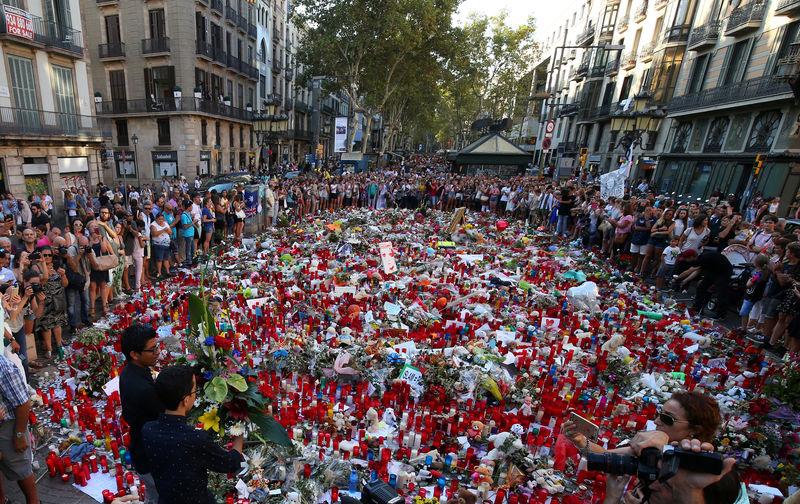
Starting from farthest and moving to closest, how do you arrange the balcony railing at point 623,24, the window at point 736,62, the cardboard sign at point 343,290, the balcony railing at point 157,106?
the balcony railing at point 623,24, the balcony railing at point 157,106, the window at point 736,62, the cardboard sign at point 343,290

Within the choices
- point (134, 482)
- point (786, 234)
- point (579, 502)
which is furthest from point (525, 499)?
point (786, 234)

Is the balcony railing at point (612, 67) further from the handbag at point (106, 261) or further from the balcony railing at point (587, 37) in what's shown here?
the handbag at point (106, 261)

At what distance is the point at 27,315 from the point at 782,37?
25.9 m

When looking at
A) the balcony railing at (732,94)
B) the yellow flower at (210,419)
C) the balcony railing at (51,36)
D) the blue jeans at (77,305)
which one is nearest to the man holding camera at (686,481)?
the yellow flower at (210,419)

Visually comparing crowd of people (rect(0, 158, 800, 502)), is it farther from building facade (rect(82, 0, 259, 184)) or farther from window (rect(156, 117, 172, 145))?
window (rect(156, 117, 172, 145))

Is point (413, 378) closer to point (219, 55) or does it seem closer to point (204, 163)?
point (204, 163)

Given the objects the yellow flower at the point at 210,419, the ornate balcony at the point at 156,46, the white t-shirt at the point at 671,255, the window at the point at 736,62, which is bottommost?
the yellow flower at the point at 210,419

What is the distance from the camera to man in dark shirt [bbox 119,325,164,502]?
2.64 m

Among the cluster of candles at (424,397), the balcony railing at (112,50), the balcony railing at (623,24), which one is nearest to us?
the cluster of candles at (424,397)

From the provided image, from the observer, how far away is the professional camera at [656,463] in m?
1.90

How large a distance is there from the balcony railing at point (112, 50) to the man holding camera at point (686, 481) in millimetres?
34345

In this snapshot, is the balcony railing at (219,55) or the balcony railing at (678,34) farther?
the balcony railing at (219,55)

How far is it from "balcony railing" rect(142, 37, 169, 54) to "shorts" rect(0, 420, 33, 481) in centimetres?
2937

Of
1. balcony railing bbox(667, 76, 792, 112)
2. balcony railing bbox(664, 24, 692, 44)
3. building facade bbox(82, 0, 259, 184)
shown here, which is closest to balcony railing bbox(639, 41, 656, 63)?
balcony railing bbox(664, 24, 692, 44)
